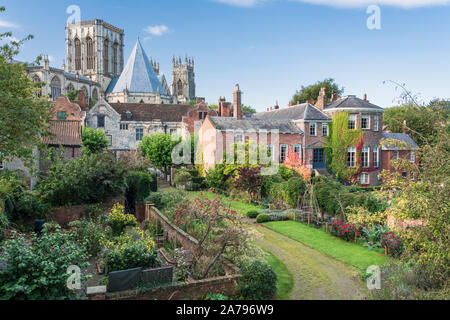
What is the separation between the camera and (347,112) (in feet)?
124

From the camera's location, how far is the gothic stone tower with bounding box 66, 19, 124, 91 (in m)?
95.9

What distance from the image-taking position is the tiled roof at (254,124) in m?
35.7

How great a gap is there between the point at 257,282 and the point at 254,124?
27.9 meters

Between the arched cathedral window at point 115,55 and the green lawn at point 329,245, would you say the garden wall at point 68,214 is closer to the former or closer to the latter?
the green lawn at point 329,245

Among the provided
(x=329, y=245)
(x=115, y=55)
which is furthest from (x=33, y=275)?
(x=115, y=55)

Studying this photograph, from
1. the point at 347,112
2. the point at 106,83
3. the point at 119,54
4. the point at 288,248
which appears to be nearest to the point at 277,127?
the point at 347,112

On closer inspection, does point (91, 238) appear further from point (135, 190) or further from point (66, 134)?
point (66, 134)

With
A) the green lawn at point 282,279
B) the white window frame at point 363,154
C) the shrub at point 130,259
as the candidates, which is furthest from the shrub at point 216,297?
the white window frame at point 363,154

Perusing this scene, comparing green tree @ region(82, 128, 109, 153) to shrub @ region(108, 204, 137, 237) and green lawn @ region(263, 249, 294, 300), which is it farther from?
green lawn @ region(263, 249, 294, 300)

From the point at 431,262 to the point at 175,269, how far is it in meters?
8.41

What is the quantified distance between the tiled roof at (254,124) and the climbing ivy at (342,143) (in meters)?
4.28

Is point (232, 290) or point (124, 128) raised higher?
point (124, 128)
